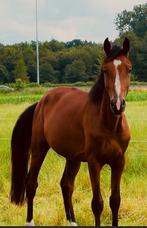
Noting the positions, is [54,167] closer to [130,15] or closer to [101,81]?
[101,81]

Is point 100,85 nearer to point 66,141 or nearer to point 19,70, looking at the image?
point 66,141

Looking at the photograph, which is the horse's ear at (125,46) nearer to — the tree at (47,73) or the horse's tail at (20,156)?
the horse's tail at (20,156)

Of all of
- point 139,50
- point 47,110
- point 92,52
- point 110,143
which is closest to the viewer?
point 110,143

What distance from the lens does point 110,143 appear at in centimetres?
392

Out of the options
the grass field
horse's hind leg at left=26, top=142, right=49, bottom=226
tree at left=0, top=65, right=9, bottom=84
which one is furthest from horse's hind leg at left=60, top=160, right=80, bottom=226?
tree at left=0, top=65, right=9, bottom=84

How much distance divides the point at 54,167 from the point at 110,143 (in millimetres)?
3200

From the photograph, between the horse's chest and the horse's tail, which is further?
the horse's tail

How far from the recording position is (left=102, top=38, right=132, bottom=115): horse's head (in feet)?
11.5

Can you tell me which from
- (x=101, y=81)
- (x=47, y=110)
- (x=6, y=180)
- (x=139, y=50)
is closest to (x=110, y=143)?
(x=101, y=81)

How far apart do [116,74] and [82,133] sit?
85 cm

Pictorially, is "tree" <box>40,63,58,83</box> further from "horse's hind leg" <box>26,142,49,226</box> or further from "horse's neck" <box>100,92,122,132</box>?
"horse's neck" <box>100,92,122,132</box>

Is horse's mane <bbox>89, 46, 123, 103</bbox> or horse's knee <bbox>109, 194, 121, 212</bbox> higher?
horse's mane <bbox>89, 46, 123, 103</bbox>

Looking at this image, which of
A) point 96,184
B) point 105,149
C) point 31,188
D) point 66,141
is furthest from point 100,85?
point 31,188

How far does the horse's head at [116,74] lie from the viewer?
3514mm
